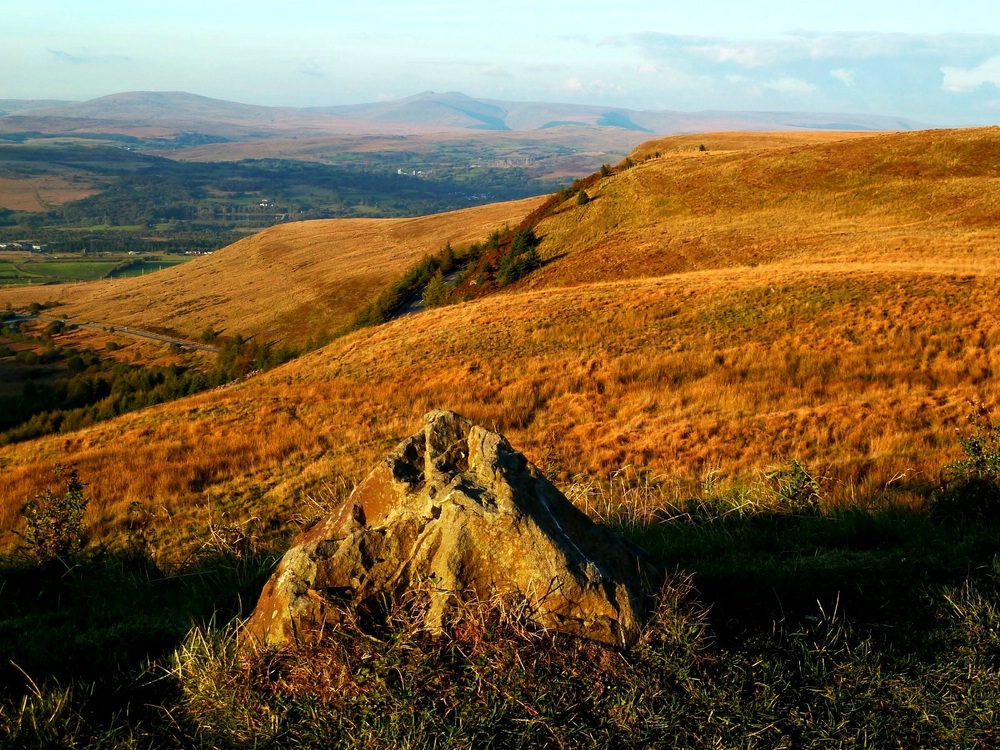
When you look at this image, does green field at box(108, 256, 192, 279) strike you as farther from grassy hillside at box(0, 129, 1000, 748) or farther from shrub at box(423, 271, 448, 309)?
grassy hillside at box(0, 129, 1000, 748)

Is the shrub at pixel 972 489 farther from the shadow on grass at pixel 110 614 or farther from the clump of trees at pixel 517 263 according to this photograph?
the clump of trees at pixel 517 263

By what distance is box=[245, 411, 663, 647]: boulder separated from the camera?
12.2 ft

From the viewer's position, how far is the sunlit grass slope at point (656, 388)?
9.41 meters

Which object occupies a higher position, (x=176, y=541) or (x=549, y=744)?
(x=549, y=744)

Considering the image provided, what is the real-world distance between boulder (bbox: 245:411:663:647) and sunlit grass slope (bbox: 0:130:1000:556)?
3.58 m

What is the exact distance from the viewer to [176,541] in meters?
7.60

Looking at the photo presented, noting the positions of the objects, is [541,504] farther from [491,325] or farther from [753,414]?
[491,325]

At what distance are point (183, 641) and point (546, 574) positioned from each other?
2.33 m

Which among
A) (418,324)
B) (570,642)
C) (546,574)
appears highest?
(546,574)

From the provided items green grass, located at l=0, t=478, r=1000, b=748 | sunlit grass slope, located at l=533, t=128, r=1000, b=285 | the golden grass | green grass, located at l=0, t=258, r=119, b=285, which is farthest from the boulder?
green grass, located at l=0, t=258, r=119, b=285

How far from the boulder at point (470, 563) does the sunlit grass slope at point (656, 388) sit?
3.58 metres

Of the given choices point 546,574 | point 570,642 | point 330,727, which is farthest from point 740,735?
point 330,727

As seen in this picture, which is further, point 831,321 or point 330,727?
point 831,321

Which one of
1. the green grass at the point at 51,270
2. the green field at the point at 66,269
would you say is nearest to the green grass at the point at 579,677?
the green field at the point at 66,269
